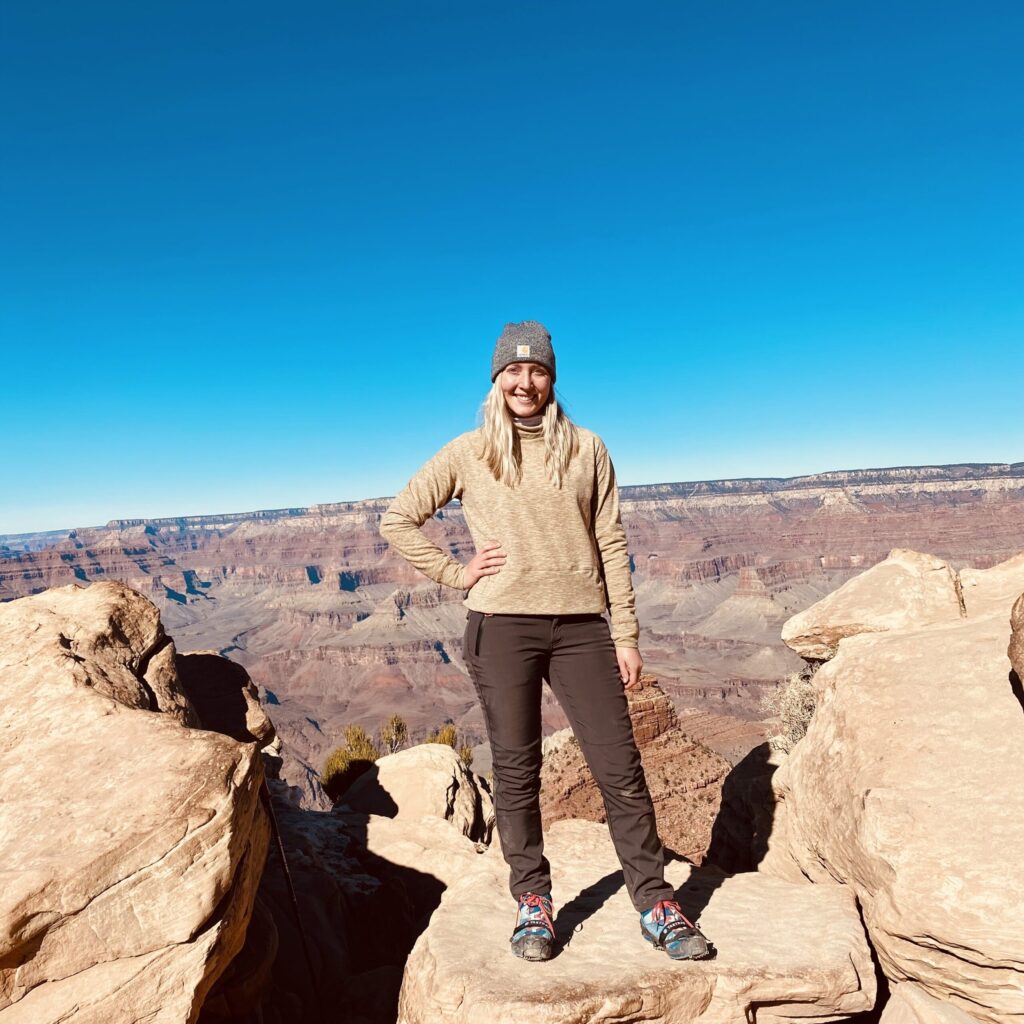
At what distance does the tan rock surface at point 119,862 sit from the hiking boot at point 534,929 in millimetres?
1626

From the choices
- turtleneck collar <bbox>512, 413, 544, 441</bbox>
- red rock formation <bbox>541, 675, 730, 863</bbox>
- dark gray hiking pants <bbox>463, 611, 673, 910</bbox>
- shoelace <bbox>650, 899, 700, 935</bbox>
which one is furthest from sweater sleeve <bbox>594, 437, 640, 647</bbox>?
red rock formation <bbox>541, 675, 730, 863</bbox>

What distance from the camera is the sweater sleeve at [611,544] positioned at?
4.02m

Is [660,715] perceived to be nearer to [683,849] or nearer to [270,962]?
[683,849]

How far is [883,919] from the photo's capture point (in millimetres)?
4156

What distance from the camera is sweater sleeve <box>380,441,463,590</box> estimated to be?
4039 mm

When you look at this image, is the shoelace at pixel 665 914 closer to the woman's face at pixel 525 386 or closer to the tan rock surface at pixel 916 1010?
the tan rock surface at pixel 916 1010

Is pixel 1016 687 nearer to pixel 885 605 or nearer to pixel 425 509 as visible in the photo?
pixel 885 605

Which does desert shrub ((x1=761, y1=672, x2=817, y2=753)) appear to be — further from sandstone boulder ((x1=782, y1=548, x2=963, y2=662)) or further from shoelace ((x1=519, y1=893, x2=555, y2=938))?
shoelace ((x1=519, y1=893, x2=555, y2=938))

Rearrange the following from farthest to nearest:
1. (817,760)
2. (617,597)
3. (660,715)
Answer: (660,715), (817,760), (617,597)

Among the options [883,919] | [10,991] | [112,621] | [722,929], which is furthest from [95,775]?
[883,919]

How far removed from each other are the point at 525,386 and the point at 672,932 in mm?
3133

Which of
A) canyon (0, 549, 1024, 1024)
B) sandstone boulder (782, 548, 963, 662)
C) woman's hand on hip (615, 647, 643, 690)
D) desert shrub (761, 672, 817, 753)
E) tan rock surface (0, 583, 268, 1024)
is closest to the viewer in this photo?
tan rock surface (0, 583, 268, 1024)

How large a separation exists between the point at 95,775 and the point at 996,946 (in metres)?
5.03

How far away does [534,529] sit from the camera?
3.82 m
